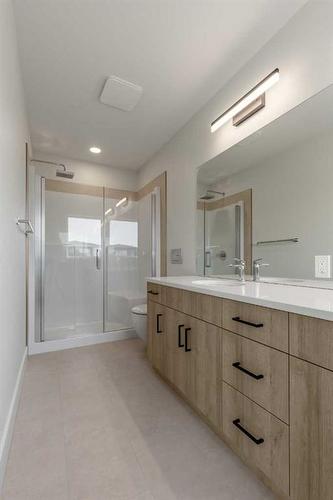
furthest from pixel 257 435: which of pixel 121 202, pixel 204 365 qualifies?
pixel 121 202

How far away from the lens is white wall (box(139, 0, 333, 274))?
125cm

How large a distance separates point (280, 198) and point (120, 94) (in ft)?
4.89

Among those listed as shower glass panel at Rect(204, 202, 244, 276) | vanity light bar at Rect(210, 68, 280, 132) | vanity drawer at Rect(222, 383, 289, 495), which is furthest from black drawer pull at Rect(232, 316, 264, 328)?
vanity light bar at Rect(210, 68, 280, 132)

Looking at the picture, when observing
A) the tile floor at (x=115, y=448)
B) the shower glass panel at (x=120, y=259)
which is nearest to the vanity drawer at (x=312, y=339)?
the tile floor at (x=115, y=448)

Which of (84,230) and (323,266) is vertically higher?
(84,230)

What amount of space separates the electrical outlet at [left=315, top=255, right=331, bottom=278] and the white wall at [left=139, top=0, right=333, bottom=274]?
865 mm

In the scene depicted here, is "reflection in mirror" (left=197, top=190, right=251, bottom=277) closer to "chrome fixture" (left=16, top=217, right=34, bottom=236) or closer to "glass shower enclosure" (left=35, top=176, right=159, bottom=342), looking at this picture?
"glass shower enclosure" (left=35, top=176, right=159, bottom=342)

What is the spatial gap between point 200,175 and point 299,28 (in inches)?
44.2

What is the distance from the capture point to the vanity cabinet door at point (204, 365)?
50.3 inches

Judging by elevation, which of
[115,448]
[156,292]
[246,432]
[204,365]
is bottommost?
[115,448]

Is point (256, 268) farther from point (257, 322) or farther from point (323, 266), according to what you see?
point (257, 322)

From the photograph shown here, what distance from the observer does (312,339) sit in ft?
2.58

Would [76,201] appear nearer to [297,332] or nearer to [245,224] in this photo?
[245,224]

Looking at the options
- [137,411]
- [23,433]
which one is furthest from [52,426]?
[137,411]
